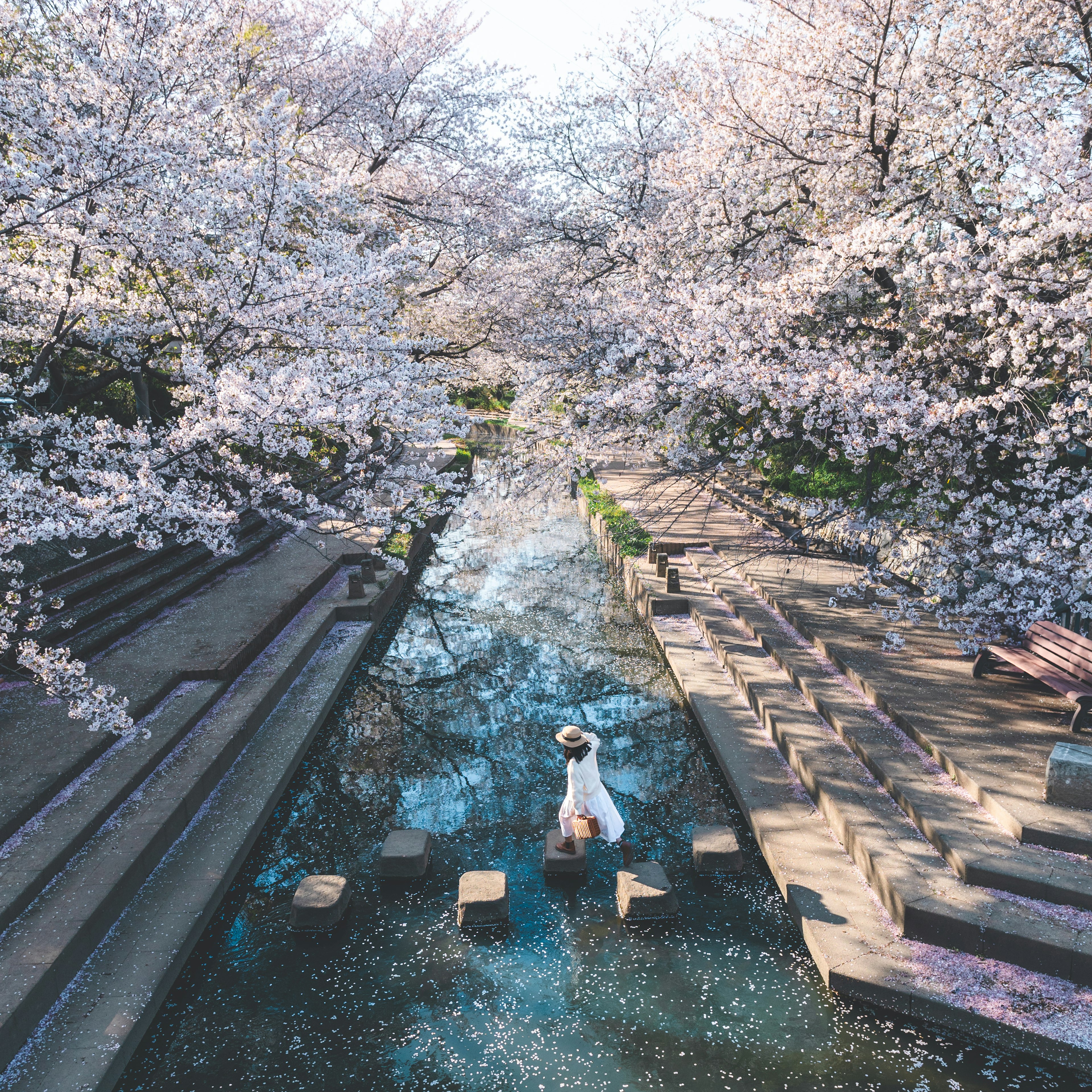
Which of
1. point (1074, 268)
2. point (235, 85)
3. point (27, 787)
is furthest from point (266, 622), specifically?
point (1074, 268)

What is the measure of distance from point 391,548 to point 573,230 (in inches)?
325

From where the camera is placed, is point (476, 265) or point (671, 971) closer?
point (671, 971)

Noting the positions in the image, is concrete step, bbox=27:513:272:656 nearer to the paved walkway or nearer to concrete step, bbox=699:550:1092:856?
the paved walkway

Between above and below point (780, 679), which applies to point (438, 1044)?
below

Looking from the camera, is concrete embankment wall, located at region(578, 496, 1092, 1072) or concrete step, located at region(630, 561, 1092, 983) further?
concrete step, located at region(630, 561, 1092, 983)

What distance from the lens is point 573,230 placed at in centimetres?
1723

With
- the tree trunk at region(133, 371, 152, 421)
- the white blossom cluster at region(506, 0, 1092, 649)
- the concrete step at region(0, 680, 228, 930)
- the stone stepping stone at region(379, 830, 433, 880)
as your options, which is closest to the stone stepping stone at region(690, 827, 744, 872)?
the stone stepping stone at region(379, 830, 433, 880)

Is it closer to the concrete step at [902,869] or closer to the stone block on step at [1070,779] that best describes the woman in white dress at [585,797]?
the concrete step at [902,869]

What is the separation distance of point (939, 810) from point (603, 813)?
2.77 m

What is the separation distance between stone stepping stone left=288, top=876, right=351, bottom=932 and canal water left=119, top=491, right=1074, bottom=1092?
0.32 feet

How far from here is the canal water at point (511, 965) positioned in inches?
183

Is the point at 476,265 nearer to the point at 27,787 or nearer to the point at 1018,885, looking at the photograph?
the point at 27,787

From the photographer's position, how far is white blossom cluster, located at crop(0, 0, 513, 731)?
6.69 metres

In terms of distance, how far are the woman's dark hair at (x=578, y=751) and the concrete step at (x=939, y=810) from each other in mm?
2743
